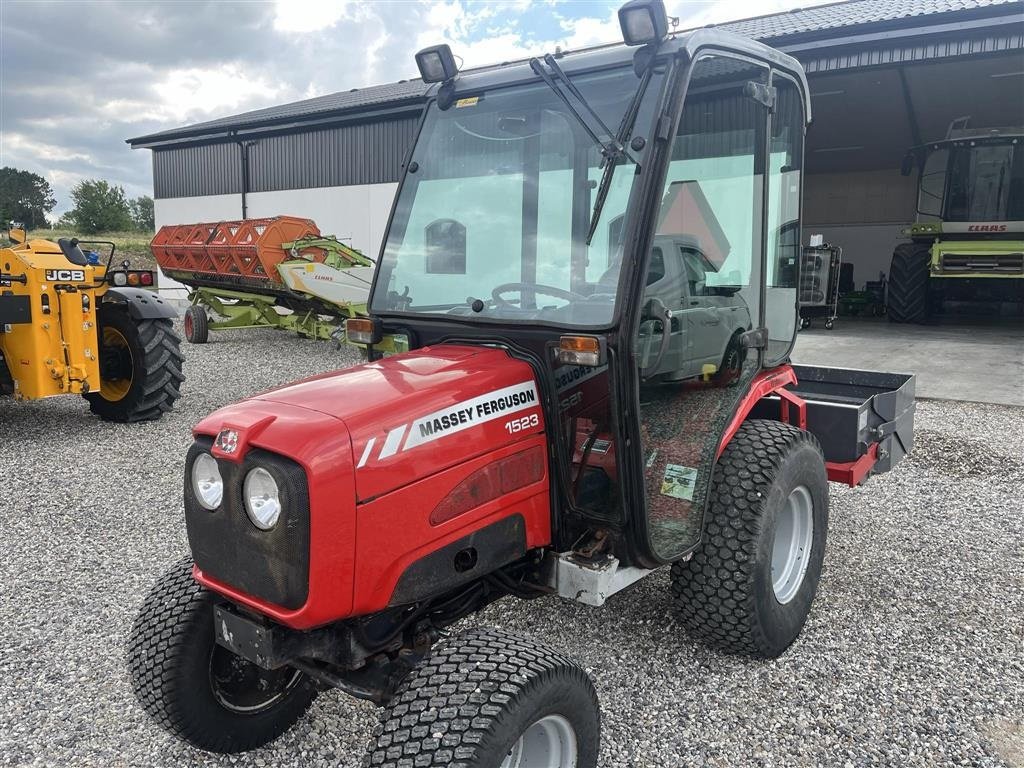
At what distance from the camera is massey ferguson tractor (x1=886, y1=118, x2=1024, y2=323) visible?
1230 cm

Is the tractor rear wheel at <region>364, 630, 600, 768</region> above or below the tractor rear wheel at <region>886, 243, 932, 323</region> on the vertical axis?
below

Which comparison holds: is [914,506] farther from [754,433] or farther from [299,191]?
[299,191]

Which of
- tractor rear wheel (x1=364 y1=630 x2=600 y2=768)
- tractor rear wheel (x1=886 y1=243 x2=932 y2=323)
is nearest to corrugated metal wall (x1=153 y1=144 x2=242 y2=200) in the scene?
tractor rear wheel (x1=886 y1=243 x2=932 y2=323)

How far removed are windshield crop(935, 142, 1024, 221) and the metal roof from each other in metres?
2.91

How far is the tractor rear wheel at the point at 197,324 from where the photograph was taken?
12.0 metres

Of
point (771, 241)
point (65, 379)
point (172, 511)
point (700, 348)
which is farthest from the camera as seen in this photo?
point (65, 379)

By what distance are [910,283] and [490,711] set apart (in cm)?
1373

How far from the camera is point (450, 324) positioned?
260cm

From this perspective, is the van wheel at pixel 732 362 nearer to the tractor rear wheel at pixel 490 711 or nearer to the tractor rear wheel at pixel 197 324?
the tractor rear wheel at pixel 490 711

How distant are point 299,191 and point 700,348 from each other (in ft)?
53.8

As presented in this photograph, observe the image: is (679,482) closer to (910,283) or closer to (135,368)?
(135,368)

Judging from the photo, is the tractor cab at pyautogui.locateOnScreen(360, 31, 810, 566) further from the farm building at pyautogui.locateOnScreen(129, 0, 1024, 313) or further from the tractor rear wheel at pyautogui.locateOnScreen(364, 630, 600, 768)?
the farm building at pyautogui.locateOnScreen(129, 0, 1024, 313)

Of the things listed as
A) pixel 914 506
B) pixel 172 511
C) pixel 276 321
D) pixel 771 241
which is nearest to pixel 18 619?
pixel 172 511

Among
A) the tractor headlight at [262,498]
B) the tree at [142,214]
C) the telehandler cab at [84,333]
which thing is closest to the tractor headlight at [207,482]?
the tractor headlight at [262,498]
